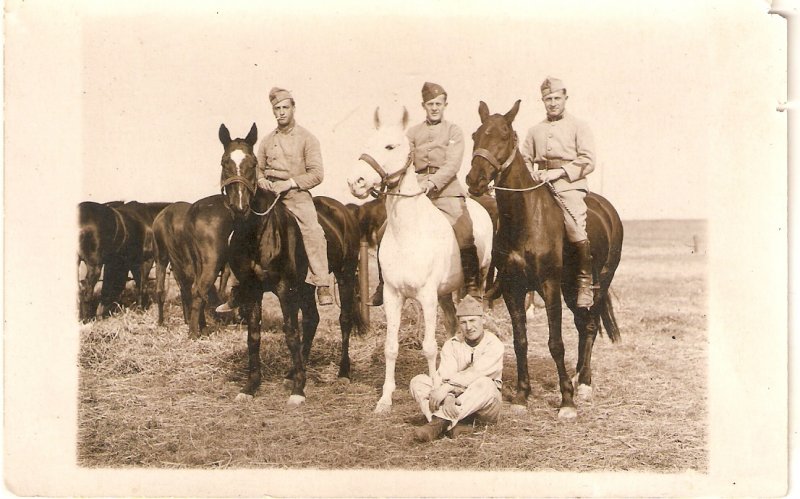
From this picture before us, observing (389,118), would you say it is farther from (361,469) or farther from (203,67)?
(361,469)

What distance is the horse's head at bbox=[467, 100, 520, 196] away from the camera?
6.05 meters

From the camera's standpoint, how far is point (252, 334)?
21.9 feet

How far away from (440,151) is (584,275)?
1.56m

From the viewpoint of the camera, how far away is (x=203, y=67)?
22.7ft

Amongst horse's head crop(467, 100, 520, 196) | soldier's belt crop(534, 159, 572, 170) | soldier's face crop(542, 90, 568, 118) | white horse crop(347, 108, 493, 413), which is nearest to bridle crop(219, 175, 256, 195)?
white horse crop(347, 108, 493, 413)

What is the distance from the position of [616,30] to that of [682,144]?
3.71 feet

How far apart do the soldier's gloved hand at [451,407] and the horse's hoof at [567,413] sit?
36.2 inches

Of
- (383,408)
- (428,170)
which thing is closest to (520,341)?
(383,408)

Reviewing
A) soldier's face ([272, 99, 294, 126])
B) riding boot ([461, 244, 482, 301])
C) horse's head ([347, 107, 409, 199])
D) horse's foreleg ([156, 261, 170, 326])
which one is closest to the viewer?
horse's head ([347, 107, 409, 199])

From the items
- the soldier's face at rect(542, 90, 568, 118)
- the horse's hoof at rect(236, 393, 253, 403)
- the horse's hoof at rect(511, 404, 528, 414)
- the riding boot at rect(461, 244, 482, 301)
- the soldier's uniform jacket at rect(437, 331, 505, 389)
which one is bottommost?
the horse's hoof at rect(511, 404, 528, 414)

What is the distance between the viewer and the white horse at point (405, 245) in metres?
6.13

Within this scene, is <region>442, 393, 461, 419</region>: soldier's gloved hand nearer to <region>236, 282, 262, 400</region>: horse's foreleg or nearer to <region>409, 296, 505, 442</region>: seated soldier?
<region>409, 296, 505, 442</region>: seated soldier

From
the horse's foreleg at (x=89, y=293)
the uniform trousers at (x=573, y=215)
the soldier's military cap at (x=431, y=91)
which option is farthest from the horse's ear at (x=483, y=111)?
the horse's foreleg at (x=89, y=293)

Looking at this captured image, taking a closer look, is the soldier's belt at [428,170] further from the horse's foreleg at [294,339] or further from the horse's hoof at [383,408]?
the horse's hoof at [383,408]
